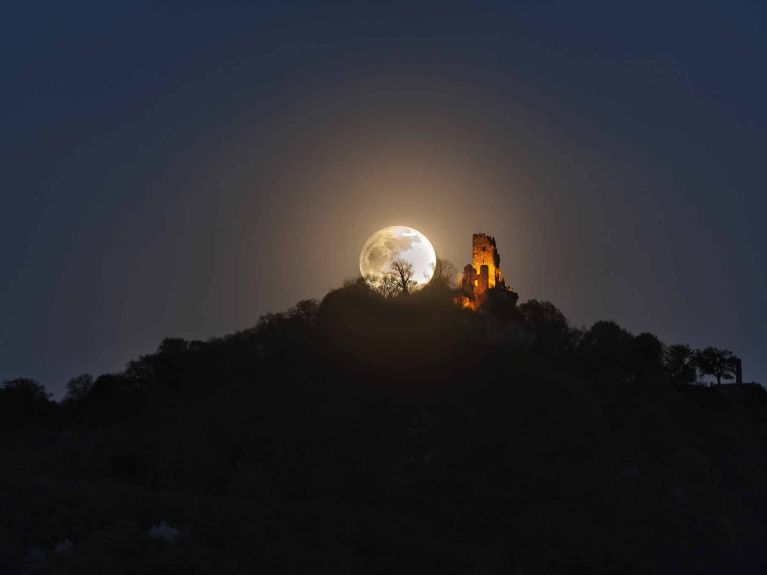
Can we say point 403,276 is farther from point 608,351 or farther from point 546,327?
point 608,351

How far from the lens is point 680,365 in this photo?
14562 centimetres

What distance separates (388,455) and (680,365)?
7091 cm

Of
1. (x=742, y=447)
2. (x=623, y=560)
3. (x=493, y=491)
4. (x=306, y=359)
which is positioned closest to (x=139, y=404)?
(x=306, y=359)

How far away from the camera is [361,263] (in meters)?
150

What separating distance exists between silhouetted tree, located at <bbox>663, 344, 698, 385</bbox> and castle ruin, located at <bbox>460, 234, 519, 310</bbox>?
27495 millimetres

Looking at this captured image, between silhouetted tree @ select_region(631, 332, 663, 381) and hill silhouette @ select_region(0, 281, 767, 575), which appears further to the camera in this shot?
silhouetted tree @ select_region(631, 332, 663, 381)

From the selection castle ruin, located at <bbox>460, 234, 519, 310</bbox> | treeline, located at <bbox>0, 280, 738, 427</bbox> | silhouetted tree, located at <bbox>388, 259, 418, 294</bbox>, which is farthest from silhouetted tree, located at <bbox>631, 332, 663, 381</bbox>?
silhouetted tree, located at <bbox>388, 259, 418, 294</bbox>

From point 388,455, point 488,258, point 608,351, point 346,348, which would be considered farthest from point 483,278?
point 388,455

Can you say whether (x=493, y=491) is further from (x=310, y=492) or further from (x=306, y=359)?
(x=306, y=359)

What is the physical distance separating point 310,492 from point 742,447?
57.7 m

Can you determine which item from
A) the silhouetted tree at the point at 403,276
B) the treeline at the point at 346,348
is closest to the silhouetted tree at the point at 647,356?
the treeline at the point at 346,348

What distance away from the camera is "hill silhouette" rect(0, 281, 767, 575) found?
60.2 m

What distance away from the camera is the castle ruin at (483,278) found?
135 metres

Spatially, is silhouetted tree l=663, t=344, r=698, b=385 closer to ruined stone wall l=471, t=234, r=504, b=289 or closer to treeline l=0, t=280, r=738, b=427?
treeline l=0, t=280, r=738, b=427
